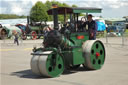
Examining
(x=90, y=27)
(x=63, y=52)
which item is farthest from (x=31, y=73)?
(x=90, y=27)

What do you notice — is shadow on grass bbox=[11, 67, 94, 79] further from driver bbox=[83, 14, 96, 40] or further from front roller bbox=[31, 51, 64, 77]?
driver bbox=[83, 14, 96, 40]

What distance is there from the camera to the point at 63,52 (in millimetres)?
8891

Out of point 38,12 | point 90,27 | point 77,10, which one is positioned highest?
point 38,12

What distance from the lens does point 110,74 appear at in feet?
28.7

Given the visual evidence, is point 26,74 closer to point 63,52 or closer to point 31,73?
point 31,73

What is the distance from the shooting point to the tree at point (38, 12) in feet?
259

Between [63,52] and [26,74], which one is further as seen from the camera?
[26,74]

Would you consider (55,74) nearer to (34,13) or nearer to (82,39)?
(82,39)

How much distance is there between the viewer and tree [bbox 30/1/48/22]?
259 ft

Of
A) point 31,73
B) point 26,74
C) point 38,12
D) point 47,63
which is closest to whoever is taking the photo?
point 47,63

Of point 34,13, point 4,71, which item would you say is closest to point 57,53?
point 4,71

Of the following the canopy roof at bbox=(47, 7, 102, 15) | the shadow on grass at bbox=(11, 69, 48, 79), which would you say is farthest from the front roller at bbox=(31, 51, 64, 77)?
the canopy roof at bbox=(47, 7, 102, 15)

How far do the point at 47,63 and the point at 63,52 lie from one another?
925mm

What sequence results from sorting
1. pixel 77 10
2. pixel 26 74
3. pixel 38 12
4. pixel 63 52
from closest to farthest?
1. pixel 63 52
2. pixel 77 10
3. pixel 26 74
4. pixel 38 12
